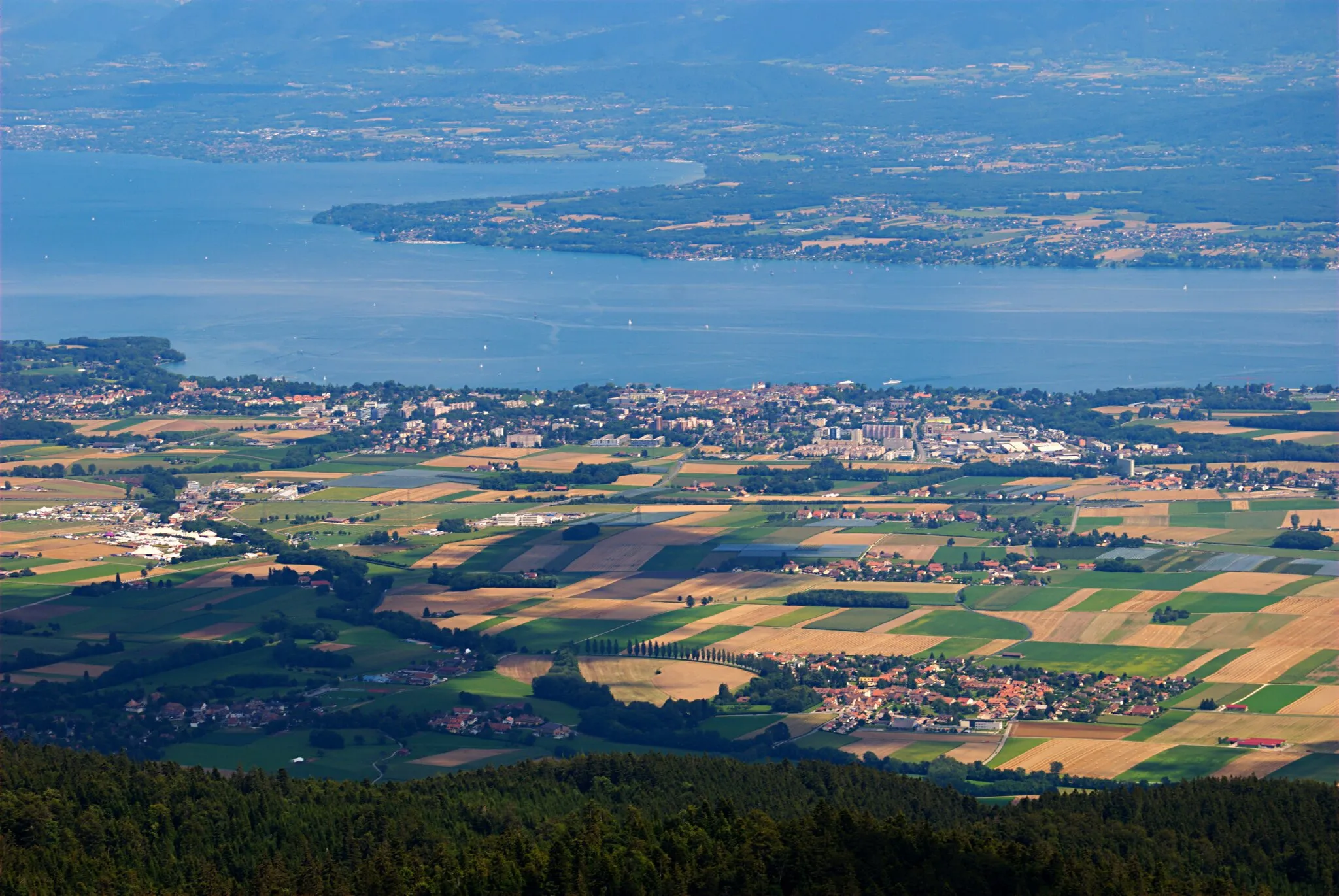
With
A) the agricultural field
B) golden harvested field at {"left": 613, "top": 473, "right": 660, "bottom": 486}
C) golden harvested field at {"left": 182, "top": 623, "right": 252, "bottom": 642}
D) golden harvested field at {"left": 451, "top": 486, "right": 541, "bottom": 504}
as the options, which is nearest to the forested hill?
the agricultural field

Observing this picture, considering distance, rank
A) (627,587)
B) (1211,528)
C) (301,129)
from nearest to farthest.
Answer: (627,587), (1211,528), (301,129)

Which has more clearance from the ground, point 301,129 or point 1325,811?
point 301,129

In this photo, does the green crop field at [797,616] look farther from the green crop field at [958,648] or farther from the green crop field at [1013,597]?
the green crop field at [958,648]

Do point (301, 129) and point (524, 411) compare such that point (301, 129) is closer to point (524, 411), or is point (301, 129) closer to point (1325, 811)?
point (524, 411)

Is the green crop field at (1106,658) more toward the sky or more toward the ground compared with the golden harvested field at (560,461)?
more toward the ground

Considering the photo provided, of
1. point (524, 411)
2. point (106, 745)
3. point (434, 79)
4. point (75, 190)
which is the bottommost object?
point (106, 745)

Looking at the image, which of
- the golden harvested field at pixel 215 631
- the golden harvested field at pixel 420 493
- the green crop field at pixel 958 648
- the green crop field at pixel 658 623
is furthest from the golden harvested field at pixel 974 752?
the golden harvested field at pixel 420 493

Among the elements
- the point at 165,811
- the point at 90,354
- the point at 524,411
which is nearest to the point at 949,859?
the point at 165,811

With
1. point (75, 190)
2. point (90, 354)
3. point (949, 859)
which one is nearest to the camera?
point (949, 859)

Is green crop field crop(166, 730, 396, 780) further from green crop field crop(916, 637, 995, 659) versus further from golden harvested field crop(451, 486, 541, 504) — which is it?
golden harvested field crop(451, 486, 541, 504)
